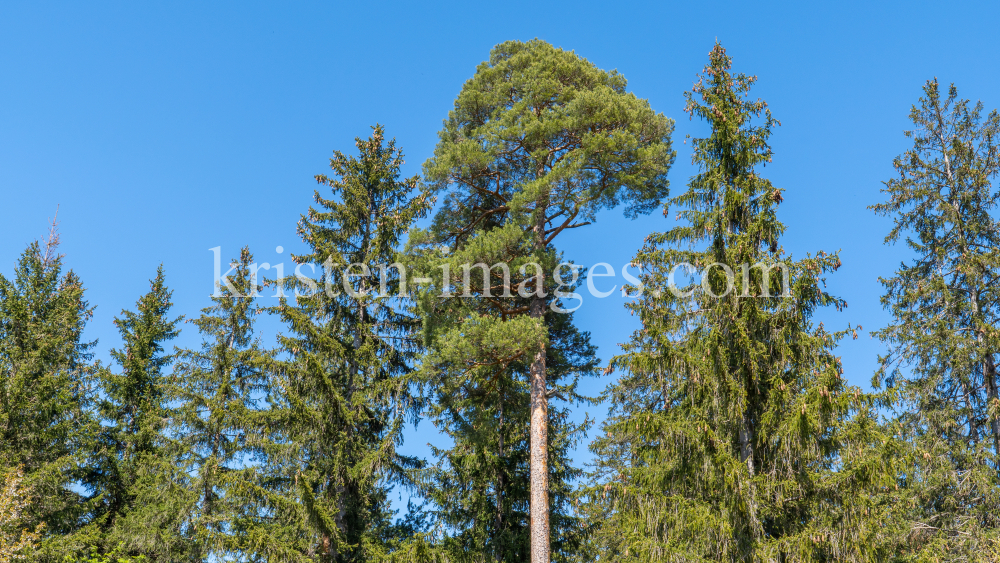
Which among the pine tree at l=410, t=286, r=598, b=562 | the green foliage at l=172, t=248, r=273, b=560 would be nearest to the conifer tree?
the green foliage at l=172, t=248, r=273, b=560

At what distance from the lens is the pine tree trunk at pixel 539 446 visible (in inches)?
495

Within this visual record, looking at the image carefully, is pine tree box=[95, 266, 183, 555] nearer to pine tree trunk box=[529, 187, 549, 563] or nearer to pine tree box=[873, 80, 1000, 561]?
pine tree trunk box=[529, 187, 549, 563]

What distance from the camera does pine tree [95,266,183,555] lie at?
1888cm

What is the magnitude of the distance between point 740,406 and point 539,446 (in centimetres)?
431

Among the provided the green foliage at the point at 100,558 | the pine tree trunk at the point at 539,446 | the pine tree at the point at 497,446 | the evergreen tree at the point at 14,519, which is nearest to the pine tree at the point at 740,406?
the pine tree trunk at the point at 539,446

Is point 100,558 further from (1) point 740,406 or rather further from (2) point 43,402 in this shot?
(1) point 740,406

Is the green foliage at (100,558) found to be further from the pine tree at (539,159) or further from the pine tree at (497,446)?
the pine tree at (539,159)

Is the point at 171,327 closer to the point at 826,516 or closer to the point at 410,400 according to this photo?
the point at 410,400

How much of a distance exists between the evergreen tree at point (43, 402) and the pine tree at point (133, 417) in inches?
30.6

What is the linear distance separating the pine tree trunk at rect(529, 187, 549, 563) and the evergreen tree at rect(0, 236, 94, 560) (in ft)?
38.8

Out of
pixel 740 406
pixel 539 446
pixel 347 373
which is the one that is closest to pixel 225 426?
pixel 347 373

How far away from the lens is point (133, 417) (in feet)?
68.6

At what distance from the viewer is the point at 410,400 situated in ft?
50.6

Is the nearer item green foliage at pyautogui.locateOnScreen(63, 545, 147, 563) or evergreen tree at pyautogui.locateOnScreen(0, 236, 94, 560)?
green foliage at pyautogui.locateOnScreen(63, 545, 147, 563)
